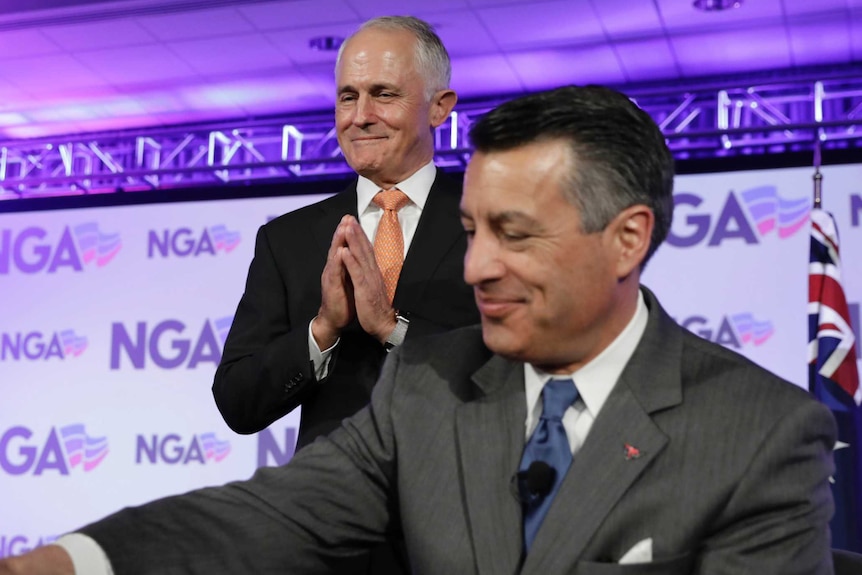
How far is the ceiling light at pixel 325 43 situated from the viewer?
23.0 ft

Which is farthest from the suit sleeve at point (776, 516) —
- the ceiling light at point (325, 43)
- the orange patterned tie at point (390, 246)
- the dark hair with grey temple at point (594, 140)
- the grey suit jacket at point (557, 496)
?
the ceiling light at point (325, 43)

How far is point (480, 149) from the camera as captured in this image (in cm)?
143

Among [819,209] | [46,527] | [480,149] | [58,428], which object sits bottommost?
[46,527]

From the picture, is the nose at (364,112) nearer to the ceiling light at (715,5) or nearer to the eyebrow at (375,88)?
the eyebrow at (375,88)

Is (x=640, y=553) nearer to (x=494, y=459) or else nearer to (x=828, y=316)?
(x=494, y=459)

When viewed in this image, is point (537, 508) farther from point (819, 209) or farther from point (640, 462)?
point (819, 209)

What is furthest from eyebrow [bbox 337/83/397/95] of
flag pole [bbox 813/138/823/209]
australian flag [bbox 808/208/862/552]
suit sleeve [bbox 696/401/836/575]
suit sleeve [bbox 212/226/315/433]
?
flag pole [bbox 813/138/823/209]

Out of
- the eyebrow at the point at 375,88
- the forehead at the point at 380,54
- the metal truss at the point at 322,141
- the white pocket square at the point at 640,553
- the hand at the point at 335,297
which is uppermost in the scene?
the metal truss at the point at 322,141

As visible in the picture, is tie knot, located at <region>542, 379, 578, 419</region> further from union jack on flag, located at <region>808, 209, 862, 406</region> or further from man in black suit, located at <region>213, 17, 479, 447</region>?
union jack on flag, located at <region>808, 209, 862, 406</region>

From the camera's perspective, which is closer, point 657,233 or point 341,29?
point 657,233

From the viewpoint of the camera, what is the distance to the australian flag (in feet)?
14.1

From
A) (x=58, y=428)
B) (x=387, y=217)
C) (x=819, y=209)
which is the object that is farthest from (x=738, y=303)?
(x=58, y=428)

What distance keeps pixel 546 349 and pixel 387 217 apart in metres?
0.81

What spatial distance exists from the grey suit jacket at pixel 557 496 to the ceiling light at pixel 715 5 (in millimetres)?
5219
